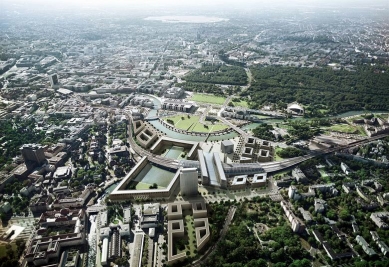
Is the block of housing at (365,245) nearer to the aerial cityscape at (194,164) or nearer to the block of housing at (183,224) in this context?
the aerial cityscape at (194,164)

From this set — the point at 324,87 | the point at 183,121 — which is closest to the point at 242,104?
the point at 183,121

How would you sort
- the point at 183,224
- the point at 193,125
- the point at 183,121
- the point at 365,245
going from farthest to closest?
the point at 183,121
the point at 193,125
the point at 183,224
the point at 365,245

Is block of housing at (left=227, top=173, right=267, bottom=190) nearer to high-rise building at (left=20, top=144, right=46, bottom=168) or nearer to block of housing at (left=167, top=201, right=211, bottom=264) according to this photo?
block of housing at (left=167, top=201, right=211, bottom=264)

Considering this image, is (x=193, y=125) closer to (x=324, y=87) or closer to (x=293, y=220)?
(x=293, y=220)

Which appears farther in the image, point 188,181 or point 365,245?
point 188,181

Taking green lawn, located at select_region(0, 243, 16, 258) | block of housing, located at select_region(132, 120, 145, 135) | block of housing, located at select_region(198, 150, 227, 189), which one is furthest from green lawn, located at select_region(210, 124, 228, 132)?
green lawn, located at select_region(0, 243, 16, 258)
